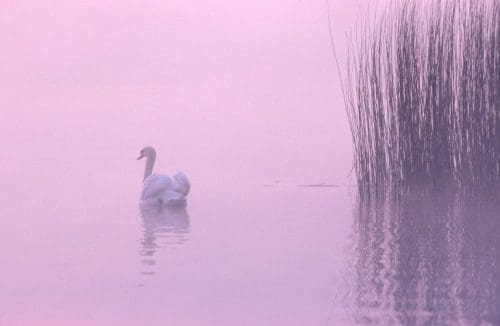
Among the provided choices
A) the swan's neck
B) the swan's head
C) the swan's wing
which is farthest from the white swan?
the swan's head

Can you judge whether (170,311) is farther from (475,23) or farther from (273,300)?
(475,23)

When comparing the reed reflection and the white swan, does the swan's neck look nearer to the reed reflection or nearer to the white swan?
the white swan

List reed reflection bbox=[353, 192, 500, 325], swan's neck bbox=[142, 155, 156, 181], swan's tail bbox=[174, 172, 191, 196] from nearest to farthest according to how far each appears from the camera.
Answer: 1. reed reflection bbox=[353, 192, 500, 325]
2. swan's tail bbox=[174, 172, 191, 196]
3. swan's neck bbox=[142, 155, 156, 181]

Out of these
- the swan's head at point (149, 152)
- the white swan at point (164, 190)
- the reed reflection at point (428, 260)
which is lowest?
the reed reflection at point (428, 260)

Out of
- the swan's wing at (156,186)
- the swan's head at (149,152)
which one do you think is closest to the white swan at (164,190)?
the swan's wing at (156,186)

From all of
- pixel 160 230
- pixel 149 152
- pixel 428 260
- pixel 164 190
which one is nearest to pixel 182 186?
pixel 164 190

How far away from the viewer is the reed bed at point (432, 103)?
515 centimetres

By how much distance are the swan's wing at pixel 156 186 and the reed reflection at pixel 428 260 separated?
134cm

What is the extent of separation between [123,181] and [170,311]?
5.76 metres

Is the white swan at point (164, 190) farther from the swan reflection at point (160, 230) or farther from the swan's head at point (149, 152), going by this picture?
the swan's head at point (149, 152)

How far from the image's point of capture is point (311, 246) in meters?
4.09

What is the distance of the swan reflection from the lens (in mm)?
3727

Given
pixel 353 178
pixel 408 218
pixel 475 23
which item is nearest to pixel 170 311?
pixel 408 218

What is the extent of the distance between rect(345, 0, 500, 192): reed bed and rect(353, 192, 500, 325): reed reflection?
0.17 m
